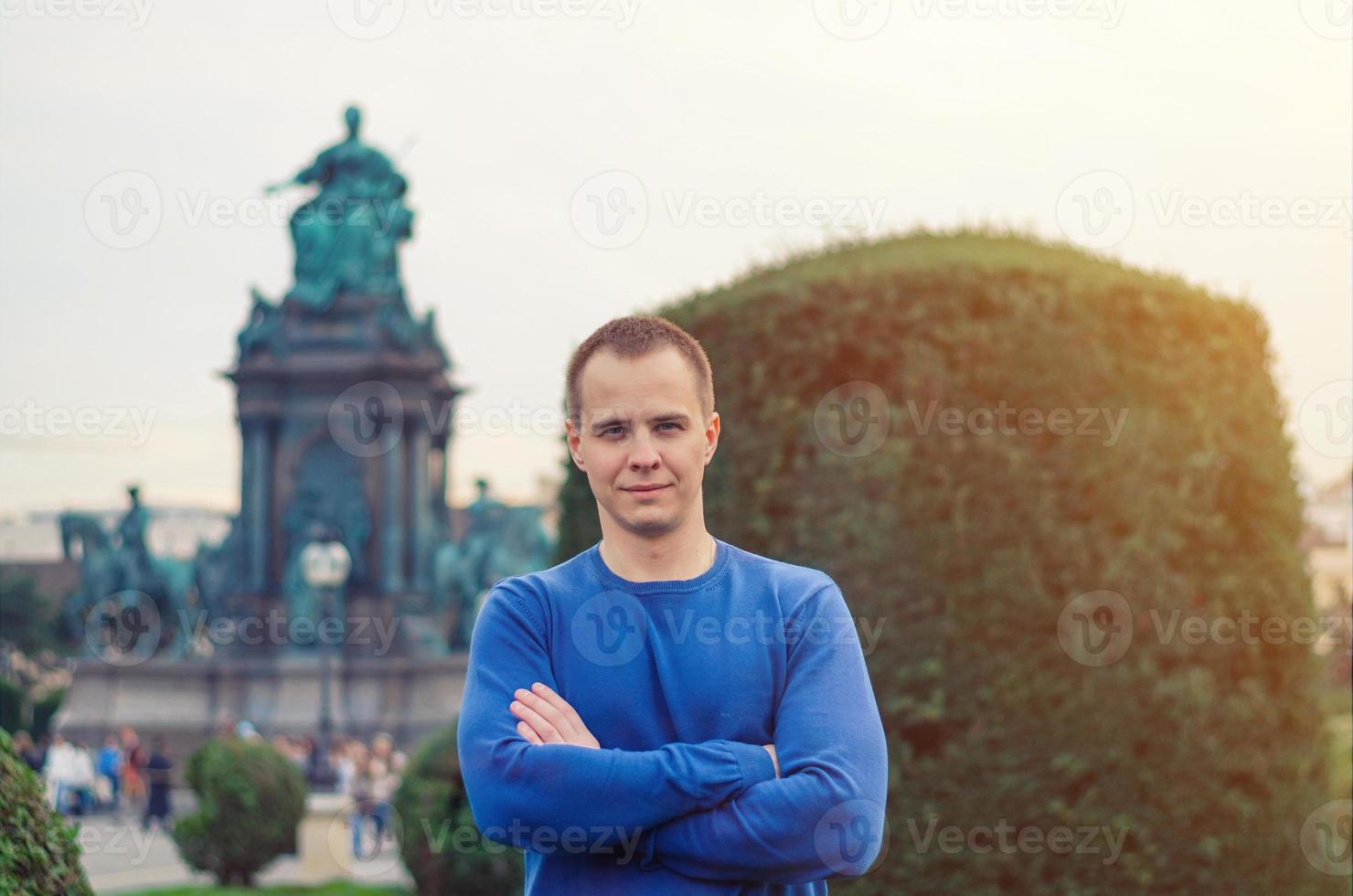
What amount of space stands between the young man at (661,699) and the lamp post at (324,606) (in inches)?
756

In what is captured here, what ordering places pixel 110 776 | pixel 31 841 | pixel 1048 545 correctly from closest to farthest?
1. pixel 31 841
2. pixel 1048 545
3. pixel 110 776

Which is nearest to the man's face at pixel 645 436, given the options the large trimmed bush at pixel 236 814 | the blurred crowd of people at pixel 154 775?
the large trimmed bush at pixel 236 814

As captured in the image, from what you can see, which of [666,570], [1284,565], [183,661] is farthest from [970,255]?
[183,661]

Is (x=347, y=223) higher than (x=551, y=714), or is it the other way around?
(x=347, y=223)

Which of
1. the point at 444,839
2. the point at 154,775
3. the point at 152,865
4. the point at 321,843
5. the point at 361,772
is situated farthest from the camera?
the point at 361,772

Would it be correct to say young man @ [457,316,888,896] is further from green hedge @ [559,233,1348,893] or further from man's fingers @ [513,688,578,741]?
green hedge @ [559,233,1348,893]

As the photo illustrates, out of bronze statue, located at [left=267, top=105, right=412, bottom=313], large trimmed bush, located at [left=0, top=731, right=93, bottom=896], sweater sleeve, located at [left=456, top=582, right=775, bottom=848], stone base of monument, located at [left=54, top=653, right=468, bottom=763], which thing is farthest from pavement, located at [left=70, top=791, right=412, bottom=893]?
bronze statue, located at [left=267, top=105, right=412, bottom=313]

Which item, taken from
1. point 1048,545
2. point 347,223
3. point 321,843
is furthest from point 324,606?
point 1048,545

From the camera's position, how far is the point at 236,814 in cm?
1666

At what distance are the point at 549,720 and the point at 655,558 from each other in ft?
1.37

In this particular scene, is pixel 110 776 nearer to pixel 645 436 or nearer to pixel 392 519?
pixel 392 519

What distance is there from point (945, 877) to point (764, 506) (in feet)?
6.74

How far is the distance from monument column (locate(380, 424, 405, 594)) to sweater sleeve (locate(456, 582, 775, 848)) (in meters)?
37.8

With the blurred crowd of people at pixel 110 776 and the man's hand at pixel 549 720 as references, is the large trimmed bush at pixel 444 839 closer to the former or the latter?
the man's hand at pixel 549 720
